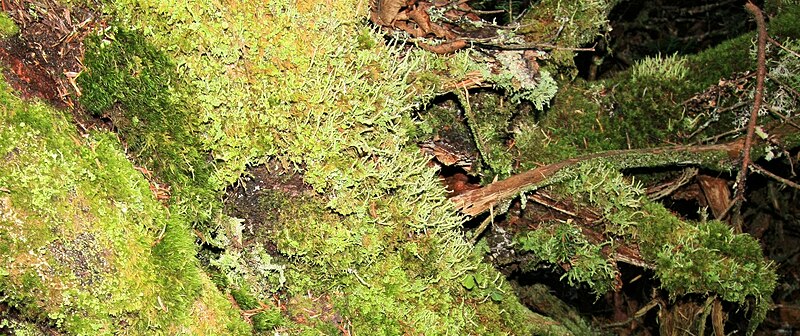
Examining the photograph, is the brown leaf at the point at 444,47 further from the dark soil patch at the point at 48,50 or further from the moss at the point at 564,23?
the dark soil patch at the point at 48,50

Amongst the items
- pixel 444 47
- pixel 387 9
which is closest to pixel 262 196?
pixel 387 9

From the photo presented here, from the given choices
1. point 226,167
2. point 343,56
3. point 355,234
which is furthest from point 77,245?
point 343,56

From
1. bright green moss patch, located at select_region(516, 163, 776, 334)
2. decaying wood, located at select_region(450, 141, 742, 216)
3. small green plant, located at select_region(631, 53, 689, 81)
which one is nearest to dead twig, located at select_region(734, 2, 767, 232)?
decaying wood, located at select_region(450, 141, 742, 216)

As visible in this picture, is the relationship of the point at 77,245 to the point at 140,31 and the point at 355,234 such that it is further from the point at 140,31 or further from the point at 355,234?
the point at 355,234

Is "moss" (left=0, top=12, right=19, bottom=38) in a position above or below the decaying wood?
above

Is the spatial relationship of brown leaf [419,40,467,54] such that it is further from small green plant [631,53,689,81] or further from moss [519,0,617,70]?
small green plant [631,53,689,81]

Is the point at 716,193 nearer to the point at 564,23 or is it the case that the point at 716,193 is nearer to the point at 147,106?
the point at 564,23

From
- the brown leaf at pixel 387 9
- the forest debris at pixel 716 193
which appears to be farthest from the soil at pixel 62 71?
the forest debris at pixel 716 193

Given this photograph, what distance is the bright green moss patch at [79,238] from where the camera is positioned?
1427 millimetres

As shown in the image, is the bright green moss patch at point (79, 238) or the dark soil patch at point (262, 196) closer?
the bright green moss patch at point (79, 238)

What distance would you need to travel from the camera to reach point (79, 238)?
57.9 inches

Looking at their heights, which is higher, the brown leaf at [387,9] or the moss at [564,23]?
the brown leaf at [387,9]

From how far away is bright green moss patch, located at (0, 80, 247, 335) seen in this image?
1427mm

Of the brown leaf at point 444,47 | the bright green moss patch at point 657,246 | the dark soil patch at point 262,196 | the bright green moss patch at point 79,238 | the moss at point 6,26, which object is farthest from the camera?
the bright green moss patch at point 657,246
